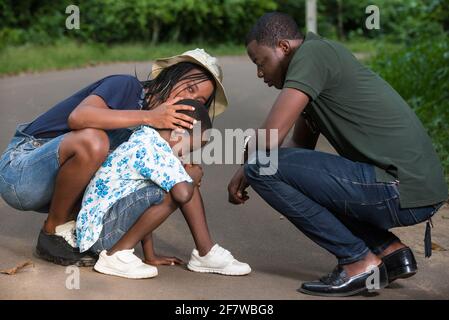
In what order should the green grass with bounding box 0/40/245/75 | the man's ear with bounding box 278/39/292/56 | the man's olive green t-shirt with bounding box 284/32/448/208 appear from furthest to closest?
the green grass with bounding box 0/40/245/75, the man's ear with bounding box 278/39/292/56, the man's olive green t-shirt with bounding box 284/32/448/208

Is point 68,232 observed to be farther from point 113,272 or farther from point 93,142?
point 93,142

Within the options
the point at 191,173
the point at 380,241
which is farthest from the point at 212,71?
the point at 380,241

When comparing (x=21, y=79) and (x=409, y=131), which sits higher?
(x=409, y=131)

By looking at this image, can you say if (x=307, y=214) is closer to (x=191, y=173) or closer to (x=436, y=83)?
(x=191, y=173)

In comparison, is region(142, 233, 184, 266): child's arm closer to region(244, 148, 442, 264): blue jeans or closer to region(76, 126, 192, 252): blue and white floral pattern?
region(76, 126, 192, 252): blue and white floral pattern

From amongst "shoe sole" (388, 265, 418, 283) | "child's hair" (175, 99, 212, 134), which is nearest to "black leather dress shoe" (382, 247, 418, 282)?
"shoe sole" (388, 265, 418, 283)

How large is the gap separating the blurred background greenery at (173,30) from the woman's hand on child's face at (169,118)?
7.97m

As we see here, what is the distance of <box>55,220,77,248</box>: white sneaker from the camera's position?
4.89 m

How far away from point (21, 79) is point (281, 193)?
8.16 metres

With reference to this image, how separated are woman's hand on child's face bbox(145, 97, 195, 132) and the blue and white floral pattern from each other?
0.07m

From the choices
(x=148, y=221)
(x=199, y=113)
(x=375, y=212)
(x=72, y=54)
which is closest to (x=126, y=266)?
(x=148, y=221)

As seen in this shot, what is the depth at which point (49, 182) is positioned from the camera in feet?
15.9

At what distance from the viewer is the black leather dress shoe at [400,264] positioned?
182 inches


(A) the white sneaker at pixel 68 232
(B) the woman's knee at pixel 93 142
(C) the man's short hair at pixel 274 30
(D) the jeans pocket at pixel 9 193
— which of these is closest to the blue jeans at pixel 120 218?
(A) the white sneaker at pixel 68 232
